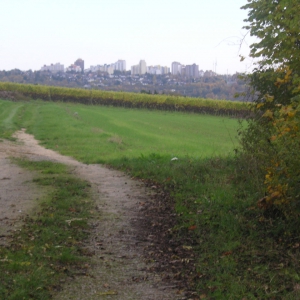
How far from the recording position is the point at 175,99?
70750 mm

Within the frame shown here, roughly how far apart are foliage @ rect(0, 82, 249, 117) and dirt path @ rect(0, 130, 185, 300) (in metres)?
54.7

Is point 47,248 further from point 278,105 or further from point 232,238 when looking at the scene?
point 278,105

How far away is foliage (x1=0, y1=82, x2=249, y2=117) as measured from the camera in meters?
67.9

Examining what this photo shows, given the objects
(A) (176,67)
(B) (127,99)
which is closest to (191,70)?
(A) (176,67)

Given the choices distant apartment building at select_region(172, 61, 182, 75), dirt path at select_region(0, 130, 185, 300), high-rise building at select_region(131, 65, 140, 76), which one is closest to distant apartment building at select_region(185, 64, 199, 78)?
distant apartment building at select_region(172, 61, 182, 75)

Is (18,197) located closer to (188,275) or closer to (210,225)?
(210,225)

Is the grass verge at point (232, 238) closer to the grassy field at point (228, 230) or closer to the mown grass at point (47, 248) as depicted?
the grassy field at point (228, 230)

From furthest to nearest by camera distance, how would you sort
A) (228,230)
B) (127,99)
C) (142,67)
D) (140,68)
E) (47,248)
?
(142,67), (140,68), (127,99), (228,230), (47,248)

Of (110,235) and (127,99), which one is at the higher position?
(110,235)

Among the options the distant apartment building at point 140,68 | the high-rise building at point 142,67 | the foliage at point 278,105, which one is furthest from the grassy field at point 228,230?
the high-rise building at point 142,67

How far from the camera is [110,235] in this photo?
24.9ft

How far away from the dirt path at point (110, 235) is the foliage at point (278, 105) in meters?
2.16

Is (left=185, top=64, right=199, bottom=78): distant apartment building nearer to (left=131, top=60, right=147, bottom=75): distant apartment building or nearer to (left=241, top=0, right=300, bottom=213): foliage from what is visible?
(left=131, top=60, right=147, bottom=75): distant apartment building

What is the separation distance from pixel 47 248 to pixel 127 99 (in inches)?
2635
